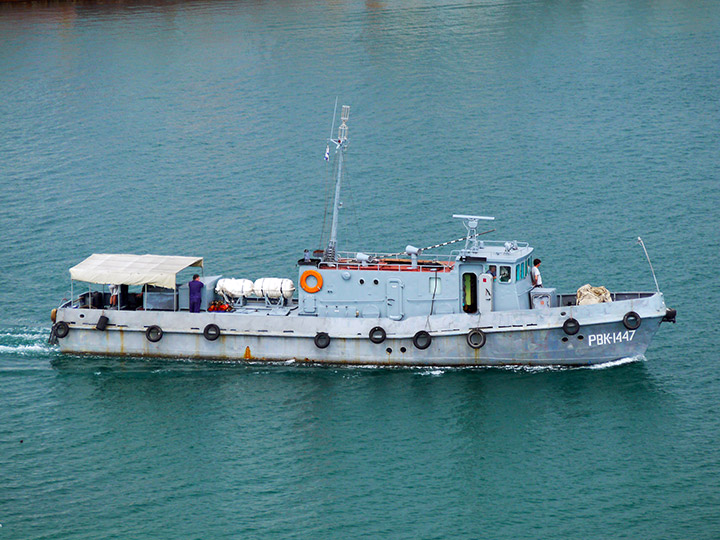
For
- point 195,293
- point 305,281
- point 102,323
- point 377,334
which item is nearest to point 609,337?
point 377,334

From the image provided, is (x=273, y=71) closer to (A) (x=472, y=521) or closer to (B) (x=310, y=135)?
(B) (x=310, y=135)

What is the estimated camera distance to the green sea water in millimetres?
28453

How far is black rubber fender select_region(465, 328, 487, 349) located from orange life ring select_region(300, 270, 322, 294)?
5.30m

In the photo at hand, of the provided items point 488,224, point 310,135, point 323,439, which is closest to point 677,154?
point 488,224

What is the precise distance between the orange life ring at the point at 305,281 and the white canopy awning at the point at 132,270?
13.9 ft

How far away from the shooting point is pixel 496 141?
195 ft

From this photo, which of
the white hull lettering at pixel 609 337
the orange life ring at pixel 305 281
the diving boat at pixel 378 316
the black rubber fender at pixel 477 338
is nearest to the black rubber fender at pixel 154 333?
the diving boat at pixel 378 316

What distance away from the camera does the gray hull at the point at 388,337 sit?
34.6 m

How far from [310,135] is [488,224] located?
54.3 ft

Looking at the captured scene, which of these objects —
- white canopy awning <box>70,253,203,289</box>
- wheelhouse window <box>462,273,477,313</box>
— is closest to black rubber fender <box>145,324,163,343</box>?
white canopy awning <box>70,253,203,289</box>

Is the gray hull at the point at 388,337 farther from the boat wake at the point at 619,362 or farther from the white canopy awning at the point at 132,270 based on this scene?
the white canopy awning at the point at 132,270

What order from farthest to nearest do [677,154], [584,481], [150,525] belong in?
1. [677,154]
2. [584,481]
3. [150,525]

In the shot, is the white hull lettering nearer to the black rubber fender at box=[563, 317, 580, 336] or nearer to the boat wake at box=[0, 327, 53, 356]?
the black rubber fender at box=[563, 317, 580, 336]

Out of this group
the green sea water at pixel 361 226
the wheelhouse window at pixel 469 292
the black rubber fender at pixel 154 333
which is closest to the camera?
the green sea water at pixel 361 226
